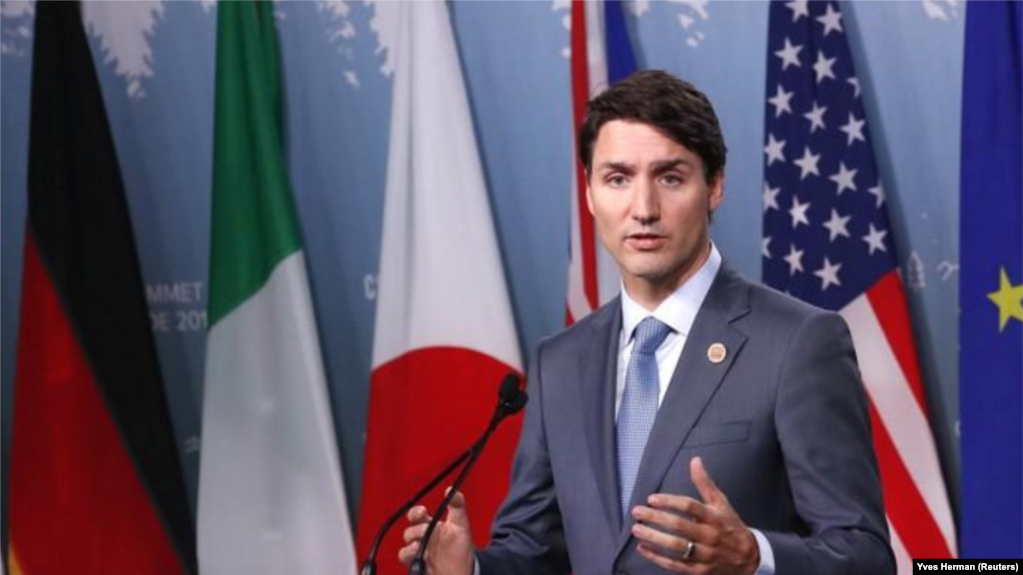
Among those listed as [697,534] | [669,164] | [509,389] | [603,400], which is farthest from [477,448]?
[669,164]

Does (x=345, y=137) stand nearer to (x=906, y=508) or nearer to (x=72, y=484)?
(x=72, y=484)

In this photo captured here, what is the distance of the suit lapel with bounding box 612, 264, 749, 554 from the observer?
219 cm

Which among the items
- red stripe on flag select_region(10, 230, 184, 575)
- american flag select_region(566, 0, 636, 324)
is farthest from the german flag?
american flag select_region(566, 0, 636, 324)

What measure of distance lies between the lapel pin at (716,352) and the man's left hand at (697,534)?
0.34 metres

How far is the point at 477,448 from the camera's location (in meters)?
2.12

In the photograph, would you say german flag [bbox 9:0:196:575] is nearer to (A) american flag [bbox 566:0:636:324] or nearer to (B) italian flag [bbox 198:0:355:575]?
(B) italian flag [bbox 198:0:355:575]

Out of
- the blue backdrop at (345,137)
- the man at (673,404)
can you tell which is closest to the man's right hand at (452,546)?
the man at (673,404)

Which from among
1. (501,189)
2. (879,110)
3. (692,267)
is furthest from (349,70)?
(692,267)

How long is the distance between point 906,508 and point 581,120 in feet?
4.43

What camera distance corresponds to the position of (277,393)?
4359 millimetres

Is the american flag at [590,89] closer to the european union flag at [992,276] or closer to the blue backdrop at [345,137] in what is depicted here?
the blue backdrop at [345,137]

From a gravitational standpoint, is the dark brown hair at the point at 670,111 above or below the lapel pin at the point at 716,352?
above

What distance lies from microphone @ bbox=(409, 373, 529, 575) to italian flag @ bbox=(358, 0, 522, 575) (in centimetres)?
208

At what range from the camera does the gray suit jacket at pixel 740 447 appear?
208cm
